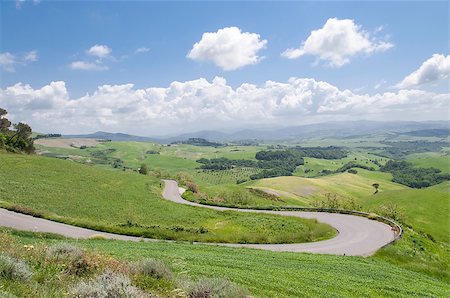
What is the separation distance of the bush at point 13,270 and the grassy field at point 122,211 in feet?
→ 108

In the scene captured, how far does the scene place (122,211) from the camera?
195 ft

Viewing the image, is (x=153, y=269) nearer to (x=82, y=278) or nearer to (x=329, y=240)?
(x=82, y=278)

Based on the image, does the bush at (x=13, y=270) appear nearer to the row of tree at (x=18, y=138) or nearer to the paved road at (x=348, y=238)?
the paved road at (x=348, y=238)

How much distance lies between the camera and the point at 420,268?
1524 inches

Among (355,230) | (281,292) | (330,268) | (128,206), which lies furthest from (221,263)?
(128,206)

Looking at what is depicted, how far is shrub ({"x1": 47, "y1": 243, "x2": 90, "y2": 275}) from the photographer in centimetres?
1296

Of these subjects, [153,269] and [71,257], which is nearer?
[71,257]

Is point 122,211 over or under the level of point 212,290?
under

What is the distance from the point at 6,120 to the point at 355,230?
4608 inches

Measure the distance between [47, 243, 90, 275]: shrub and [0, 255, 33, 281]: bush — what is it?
190 cm

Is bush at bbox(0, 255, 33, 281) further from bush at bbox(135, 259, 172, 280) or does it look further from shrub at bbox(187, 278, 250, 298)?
shrub at bbox(187, 278, 250, 298)

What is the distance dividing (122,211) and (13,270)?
5038 centimetres

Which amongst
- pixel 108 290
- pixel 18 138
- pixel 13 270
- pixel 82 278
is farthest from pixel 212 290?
pixel 18 138

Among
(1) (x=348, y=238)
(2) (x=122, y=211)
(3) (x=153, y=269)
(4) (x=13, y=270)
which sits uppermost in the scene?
(4) (x=13, y=270)
